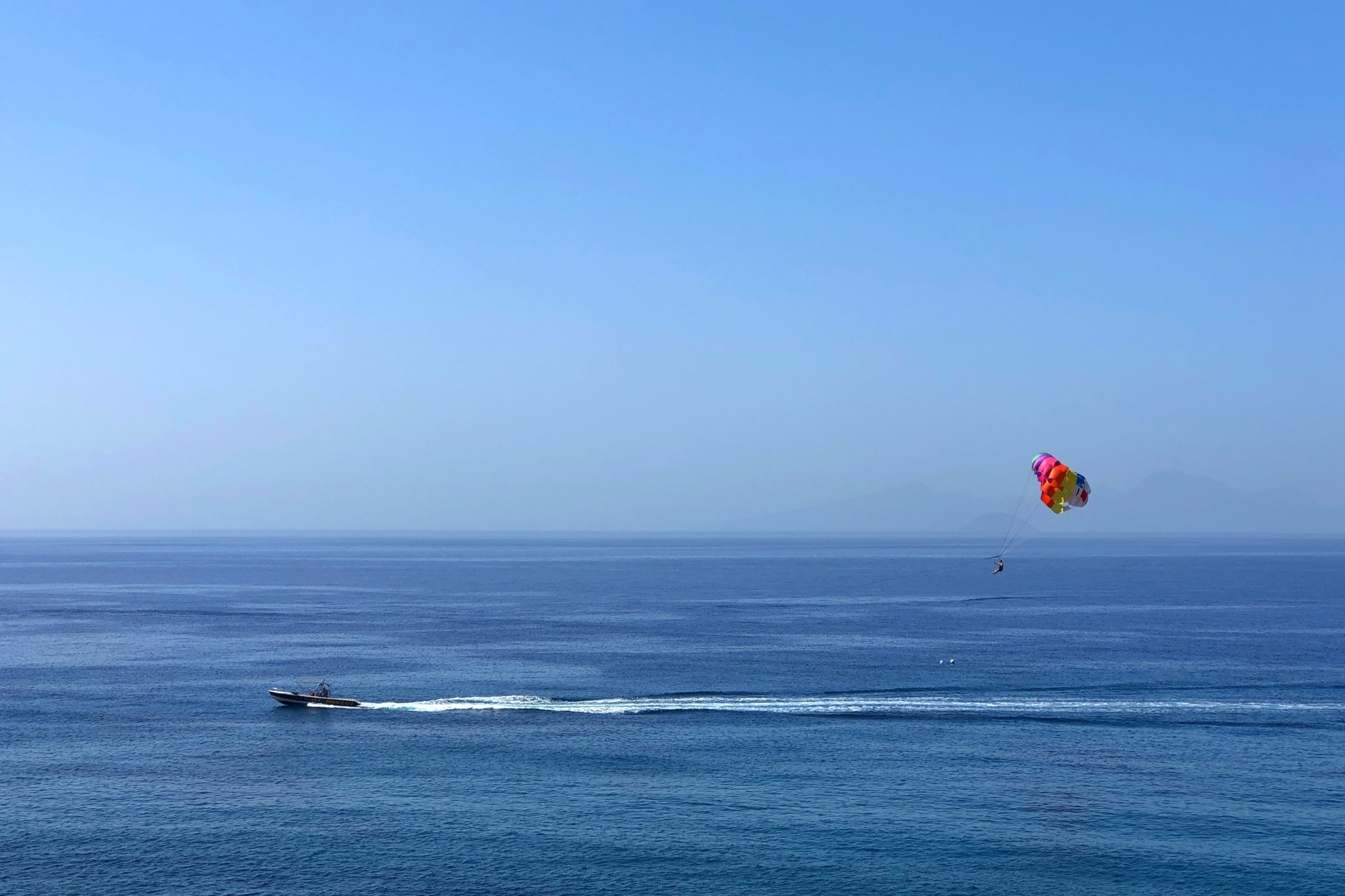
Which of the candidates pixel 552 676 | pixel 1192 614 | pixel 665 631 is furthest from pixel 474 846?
pixel 1192 614

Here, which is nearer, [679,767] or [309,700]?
[679,767]

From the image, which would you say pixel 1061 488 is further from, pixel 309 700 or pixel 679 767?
pixel 309 700

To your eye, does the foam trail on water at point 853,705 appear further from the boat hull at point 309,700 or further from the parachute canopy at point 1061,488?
the parachute canopy at point 1061,488

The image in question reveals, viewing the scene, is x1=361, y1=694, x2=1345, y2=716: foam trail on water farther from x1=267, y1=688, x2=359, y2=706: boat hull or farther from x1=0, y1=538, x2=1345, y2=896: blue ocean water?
x1=267, y1=688, x2=359, y2=706: boat hull

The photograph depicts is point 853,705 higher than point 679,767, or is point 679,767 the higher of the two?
point 853,705

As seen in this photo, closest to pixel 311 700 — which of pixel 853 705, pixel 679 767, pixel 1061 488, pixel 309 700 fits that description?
pixel 309 700

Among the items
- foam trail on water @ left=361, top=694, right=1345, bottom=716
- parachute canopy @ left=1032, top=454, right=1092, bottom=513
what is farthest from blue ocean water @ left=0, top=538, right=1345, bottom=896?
parachute canopy @ left=1032, top=454, right=1092, bottom=513

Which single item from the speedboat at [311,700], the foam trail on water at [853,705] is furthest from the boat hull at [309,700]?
the foam trail on water at [853,705]
